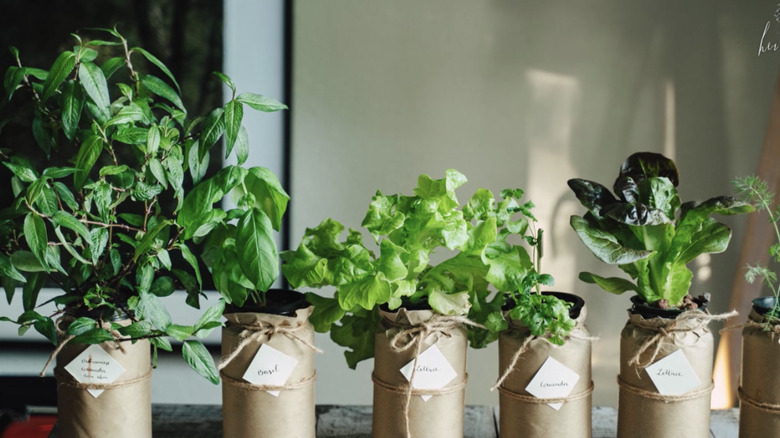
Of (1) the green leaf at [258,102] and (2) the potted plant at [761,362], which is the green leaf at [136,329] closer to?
(1) the green leaf at [258,102]

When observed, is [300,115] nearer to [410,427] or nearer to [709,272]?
[410,427]

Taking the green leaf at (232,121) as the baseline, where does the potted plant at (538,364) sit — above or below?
below

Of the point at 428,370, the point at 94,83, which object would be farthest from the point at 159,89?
the point at 428,370

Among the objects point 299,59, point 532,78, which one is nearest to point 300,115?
point 299,59

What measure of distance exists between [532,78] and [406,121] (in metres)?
0.26

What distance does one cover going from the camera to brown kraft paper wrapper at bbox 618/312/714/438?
3.27ft

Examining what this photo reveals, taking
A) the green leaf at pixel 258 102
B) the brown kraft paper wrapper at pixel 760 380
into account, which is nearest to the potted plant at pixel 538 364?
the brown kraft paper wrapper at pixel 760 380

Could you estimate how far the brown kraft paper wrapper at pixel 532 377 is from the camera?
1.00 m

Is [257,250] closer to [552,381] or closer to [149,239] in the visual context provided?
[149,239]

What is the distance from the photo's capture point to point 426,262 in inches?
39.4

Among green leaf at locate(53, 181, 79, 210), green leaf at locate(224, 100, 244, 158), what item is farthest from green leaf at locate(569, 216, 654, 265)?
green leaf at locate(53, 181, 79, 210)

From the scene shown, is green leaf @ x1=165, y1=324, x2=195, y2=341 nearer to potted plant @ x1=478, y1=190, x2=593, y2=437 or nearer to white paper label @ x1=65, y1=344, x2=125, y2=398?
white paper label @ x1=65, y1=344, x2=125, y2=398

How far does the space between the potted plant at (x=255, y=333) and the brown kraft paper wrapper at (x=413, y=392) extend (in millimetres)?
104

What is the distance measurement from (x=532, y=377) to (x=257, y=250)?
42 centimetres
